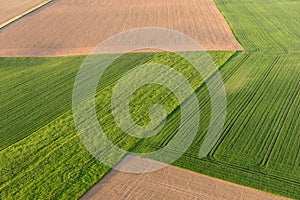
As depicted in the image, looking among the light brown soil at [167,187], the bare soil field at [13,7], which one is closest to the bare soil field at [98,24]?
the bare soil field at [13,7]

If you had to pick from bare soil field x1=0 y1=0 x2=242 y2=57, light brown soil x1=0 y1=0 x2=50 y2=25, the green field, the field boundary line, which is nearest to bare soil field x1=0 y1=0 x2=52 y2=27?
light brown soil x1=0 y1=0 x2=50 y2=25

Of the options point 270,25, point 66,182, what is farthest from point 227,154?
point 270,25

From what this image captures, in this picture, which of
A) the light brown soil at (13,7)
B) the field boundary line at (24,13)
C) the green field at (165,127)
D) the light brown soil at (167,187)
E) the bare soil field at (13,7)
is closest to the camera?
the light brown soil at (167,187)

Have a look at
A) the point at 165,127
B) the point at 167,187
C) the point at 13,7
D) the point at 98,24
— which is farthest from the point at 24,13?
the point at 167,187

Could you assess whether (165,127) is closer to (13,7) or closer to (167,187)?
(167,187)

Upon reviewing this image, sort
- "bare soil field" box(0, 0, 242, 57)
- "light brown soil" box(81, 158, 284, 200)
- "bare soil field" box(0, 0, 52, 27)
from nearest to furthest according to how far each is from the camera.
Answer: "light brown soil" box(81, 158, 284, 200)
"bare soil field" box(0, 0, 242, 57)
"bare soil field" box(0, 0, 52, 27)

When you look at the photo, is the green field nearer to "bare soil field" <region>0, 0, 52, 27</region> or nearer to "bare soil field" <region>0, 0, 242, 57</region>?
"bare soil field" <region>0, 0, 242, 57</region>

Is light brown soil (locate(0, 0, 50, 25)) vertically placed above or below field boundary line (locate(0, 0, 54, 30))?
above

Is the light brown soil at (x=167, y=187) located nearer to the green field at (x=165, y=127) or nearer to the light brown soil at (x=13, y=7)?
the green field at (x=165, y=127)
